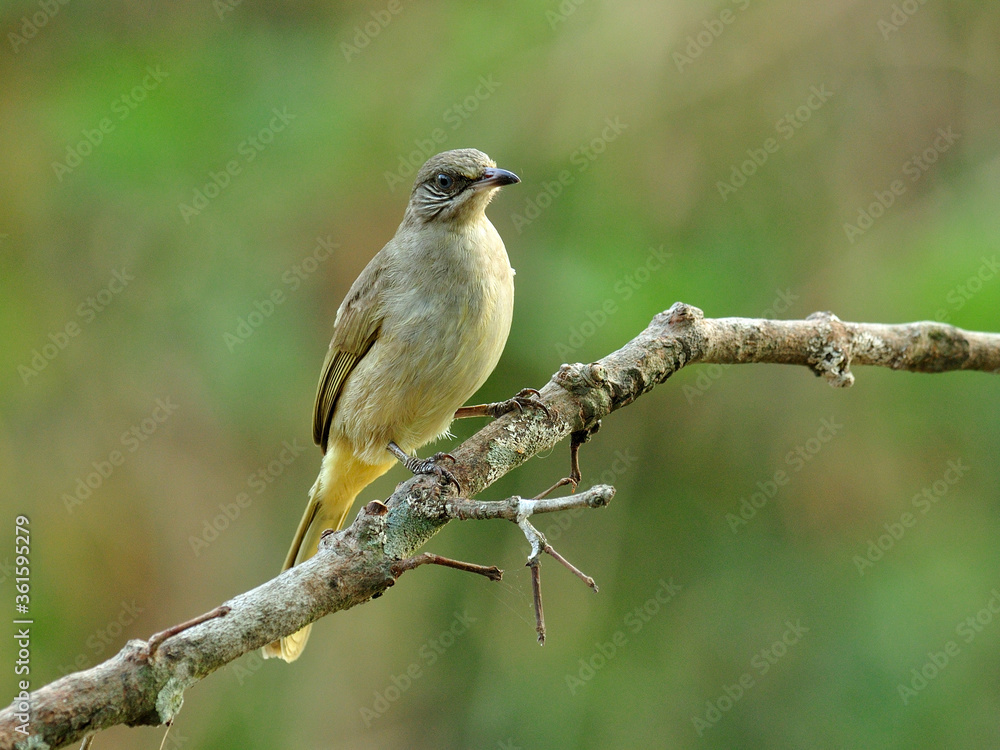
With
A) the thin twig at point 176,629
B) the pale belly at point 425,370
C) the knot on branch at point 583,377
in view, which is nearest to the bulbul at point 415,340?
the pale belly at point 425,370

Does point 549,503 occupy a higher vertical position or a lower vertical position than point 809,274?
lower

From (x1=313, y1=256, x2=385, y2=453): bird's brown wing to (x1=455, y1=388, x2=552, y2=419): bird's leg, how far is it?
0.55m

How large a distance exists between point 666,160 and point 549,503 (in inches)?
169

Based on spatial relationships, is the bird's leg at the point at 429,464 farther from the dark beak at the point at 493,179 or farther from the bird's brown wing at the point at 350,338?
the dark beak at the point at 493,179

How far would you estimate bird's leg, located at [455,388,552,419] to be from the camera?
3025 mm

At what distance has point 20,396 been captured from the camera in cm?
558

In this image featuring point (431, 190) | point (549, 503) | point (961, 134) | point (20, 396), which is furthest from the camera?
point (961, 134)

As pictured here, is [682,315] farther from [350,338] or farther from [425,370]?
[350,338]

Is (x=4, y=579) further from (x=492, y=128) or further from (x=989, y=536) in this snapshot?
(x=989, y=536)

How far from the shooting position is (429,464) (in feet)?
10.3

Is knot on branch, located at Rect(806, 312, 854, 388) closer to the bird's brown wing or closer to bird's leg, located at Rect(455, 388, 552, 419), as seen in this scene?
bird's leg, located at Rect(455, 388, 552, 419)

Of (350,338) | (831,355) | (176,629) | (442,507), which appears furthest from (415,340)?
(176,629)

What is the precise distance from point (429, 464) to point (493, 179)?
1.52 metres

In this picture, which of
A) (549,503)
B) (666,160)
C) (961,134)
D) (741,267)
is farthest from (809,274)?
(549,503)
